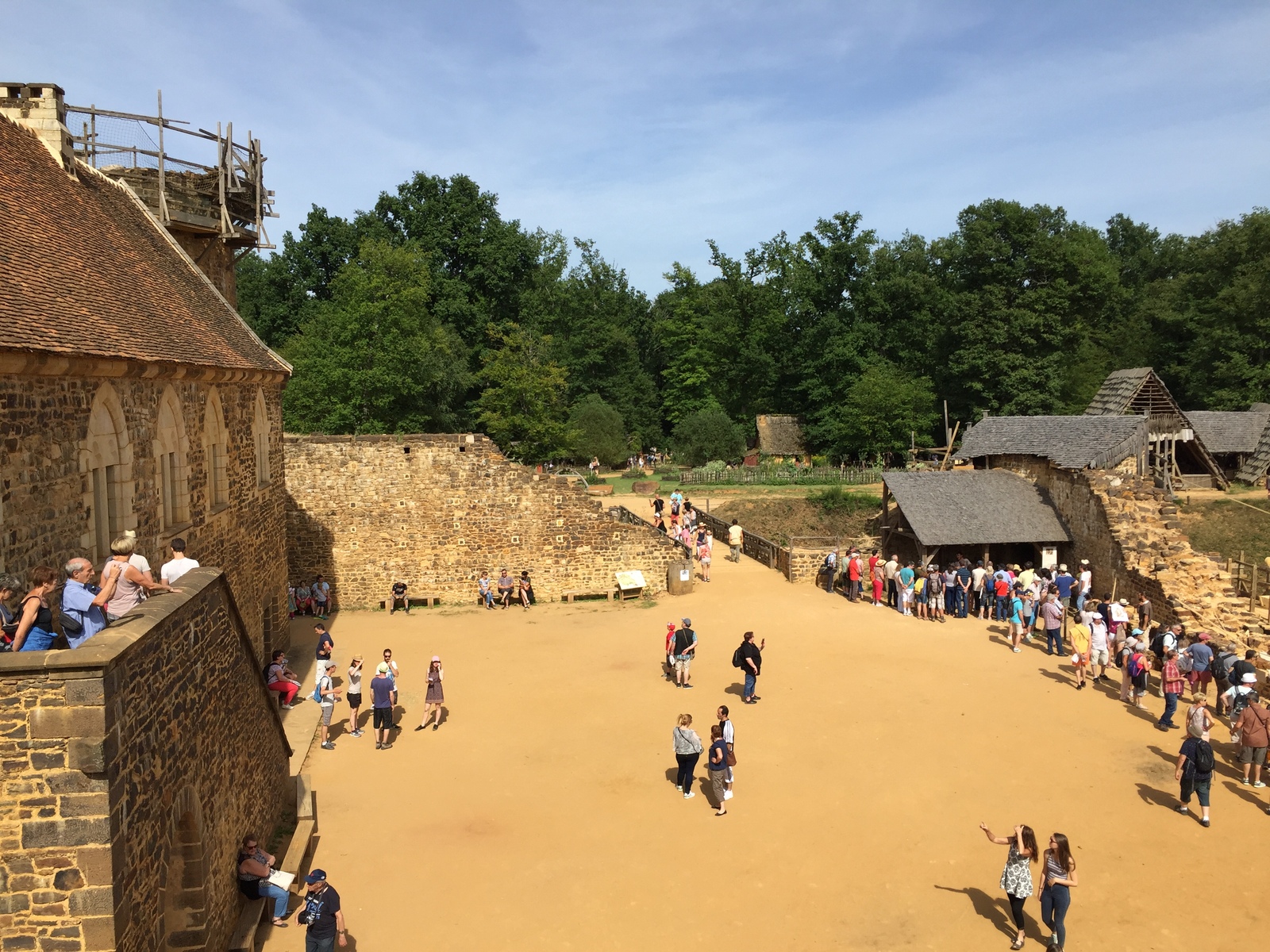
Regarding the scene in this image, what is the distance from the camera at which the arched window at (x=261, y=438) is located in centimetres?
1548

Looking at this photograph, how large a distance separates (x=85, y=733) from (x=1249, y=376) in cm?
4593

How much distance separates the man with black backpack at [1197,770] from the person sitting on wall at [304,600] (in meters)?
16.3

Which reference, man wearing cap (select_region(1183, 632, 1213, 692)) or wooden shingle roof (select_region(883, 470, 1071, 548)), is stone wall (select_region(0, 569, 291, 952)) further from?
wooden shingle roof (select_region(883, 470, 1071, 548))

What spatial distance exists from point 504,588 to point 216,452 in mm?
8638

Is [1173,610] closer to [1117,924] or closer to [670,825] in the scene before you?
[1117,924]

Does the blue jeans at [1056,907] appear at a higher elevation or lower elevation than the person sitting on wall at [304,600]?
lower

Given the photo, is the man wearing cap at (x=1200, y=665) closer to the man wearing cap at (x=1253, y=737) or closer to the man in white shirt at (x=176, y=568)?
the man wearing cap at (x=1253, y=737)

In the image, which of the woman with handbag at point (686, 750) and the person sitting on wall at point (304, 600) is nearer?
the woman with handbag at point (686, 750)

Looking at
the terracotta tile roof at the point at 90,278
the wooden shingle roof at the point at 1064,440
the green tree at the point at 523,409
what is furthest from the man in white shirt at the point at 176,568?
the green tree at the point at 523,409

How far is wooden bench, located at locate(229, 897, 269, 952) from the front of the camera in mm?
6938

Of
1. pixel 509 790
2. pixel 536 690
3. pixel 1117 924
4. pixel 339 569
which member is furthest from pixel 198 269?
pixel 1117 924

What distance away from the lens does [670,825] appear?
32.9 ft

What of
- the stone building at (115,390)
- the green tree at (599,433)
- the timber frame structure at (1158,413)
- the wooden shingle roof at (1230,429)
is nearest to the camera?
the stone building at (115,390)

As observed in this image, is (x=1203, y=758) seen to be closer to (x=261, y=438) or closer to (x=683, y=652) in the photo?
(x=683, y=652)
